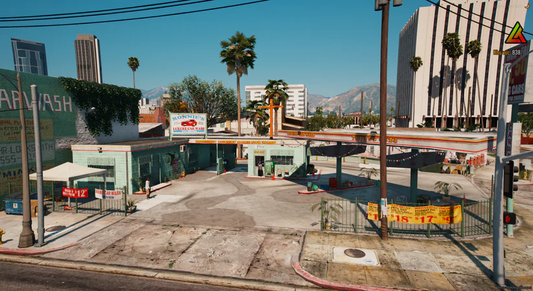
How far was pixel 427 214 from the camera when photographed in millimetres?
14914

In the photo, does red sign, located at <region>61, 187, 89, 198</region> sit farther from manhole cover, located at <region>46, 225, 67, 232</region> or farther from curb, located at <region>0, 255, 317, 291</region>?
curb, located at <region>0, 255, 317, 291</region>

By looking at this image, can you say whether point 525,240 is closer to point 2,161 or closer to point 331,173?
point 331,173

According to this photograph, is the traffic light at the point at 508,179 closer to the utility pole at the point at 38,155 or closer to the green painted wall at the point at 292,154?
the utility pole at the point at 38,155

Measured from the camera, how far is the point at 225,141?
33.2 meters

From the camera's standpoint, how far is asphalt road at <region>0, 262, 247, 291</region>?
10.8 m

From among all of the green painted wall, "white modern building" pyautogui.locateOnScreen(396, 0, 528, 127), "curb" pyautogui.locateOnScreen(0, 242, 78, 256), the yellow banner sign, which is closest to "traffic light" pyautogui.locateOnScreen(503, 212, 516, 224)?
the yellow banner sign

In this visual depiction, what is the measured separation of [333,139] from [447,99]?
9941cm

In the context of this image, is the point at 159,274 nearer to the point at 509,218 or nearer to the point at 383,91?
the point at 383,91

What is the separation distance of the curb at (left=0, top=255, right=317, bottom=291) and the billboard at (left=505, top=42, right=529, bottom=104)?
529 inches

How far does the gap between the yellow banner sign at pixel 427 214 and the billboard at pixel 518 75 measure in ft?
19.8

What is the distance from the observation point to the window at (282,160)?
32.3m

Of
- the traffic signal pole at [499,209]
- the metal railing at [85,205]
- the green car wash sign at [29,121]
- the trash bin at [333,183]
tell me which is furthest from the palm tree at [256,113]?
the traffic signal pole at [499,209]

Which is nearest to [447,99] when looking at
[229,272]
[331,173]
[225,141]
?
[331,173]

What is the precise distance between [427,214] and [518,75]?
8002mm
